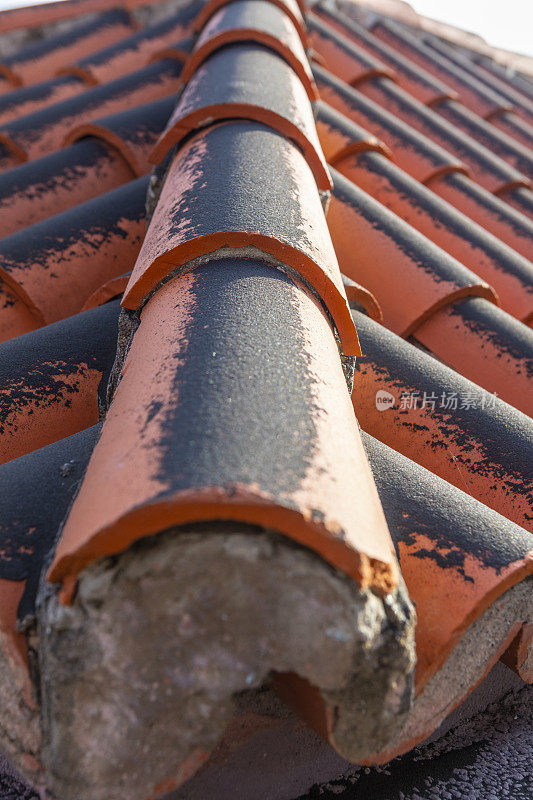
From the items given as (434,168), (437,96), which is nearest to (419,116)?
(437,96)

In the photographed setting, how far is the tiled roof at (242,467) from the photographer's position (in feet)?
2.17

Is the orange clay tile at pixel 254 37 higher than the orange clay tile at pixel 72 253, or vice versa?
the orange clay tile at pixel 254 37

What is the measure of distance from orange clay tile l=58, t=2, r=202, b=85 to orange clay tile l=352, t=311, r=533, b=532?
7.67 ft

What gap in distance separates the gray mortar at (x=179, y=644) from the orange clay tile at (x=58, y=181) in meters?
1.45

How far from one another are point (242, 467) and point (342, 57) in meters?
3.23

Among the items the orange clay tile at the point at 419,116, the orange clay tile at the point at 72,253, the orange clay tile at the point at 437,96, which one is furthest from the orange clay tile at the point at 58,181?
the orange clay tile at the point at 437,96

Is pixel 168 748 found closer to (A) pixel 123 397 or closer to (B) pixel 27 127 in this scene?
(A) pixel 123 397

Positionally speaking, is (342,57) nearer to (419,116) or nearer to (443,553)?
(419,116)

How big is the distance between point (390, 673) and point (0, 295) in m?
1.27

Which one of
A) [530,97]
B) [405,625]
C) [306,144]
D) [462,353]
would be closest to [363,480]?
[405,625]

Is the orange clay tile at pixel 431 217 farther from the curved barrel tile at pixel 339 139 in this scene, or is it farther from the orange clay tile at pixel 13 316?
the orange clay tile at pixel 13 316

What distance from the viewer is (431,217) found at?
2.08 meters

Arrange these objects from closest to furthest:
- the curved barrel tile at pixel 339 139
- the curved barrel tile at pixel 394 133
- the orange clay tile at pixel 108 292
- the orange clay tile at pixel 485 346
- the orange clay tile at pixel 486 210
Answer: the orange clay tile at pixel 108 292
the orange clay tile at pixel 485 346
the curved barrel tile at pixel 339 139
the orange clay tile at pixel 486 210
the curved barrel tile at pixel 394 133

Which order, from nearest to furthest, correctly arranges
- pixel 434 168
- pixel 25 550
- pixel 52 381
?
1. pixel 25 550
2. pixel 52 381
3. pixel 434 168
